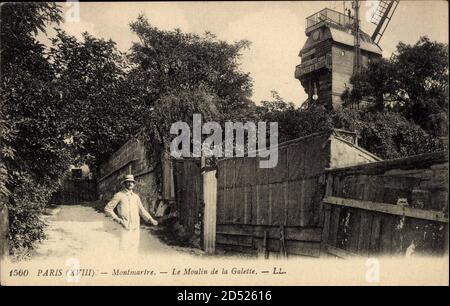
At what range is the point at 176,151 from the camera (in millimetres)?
12586

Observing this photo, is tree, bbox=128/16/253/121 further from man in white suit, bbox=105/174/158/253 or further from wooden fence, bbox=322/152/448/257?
wooden fence, bbox=322/152/448/257

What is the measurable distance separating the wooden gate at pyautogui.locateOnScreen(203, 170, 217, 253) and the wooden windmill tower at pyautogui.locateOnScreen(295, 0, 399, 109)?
13.4 m

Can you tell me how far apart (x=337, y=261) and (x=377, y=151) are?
12886 millimetres

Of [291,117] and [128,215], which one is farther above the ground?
[291,117]

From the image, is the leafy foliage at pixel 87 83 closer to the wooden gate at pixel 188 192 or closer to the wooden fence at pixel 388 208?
the wooden gate at pixel 188 192

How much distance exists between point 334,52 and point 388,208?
18894 millimetres

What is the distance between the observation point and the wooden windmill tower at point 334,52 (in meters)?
22.3

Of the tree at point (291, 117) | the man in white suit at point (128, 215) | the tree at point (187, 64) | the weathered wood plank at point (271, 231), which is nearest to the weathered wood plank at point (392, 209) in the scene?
the weathered wood plank at point (271, 231)

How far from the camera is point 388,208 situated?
5117 mm

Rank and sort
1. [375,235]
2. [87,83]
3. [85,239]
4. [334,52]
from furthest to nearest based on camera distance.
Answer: [334,52] < [85,239] < [87,83] < [375,235]

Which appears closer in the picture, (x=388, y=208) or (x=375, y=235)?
(x=388, y=208)

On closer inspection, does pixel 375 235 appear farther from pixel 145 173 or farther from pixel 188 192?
pixel 145 173

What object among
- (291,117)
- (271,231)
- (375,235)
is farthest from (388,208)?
(291,117)
